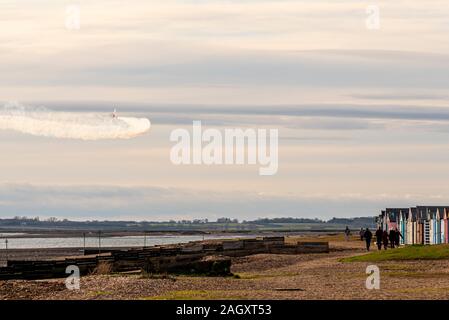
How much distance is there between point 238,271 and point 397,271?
9.20 meters

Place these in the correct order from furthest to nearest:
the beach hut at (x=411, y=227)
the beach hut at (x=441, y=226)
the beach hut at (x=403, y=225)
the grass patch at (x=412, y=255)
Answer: the beach hut at (x=403, y=225) → the beach hut at (x=411, y=227) → the beach hut at (x=441, y=226) → the grass patch at (x=412, y=255)

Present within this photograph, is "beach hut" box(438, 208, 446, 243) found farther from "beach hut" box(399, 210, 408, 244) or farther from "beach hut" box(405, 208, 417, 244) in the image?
"beach hut" box(399, 210, 408, 244)

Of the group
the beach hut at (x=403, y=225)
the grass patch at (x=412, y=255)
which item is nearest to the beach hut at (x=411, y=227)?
the beach hut at (x=403, y=225)

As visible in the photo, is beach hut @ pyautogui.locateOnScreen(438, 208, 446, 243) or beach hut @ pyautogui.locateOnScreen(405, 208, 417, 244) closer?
beach hut @ pyautogui.locateOnScreen(438, 208, 446, 243)

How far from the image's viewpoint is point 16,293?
143 ft

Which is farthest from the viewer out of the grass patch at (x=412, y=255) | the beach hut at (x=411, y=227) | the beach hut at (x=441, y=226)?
the beach hut at (x=411, y=227)

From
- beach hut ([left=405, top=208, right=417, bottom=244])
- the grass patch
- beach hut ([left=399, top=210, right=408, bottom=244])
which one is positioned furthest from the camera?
beach hut ([left=399, top=210, right=408, bottom=244])

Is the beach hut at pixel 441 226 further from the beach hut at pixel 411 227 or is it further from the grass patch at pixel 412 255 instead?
the grass patch at pixel 412 255

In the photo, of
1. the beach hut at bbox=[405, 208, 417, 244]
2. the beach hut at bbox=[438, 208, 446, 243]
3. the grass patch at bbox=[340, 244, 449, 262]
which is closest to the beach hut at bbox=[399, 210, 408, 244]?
the beach hut at bbox=[405, 208, 417, 244]

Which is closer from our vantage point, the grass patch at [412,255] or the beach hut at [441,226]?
the grass patch at [412,255]

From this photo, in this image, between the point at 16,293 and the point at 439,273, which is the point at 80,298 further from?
the point at 439,273

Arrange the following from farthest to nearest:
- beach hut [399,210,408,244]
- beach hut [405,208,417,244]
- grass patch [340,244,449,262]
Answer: beach hut [399,210,408,244] < beach hut [405,208,417,244] < grass patch [340,244,449,262]

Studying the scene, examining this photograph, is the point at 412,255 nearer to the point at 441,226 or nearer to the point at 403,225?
the point at 441,226
